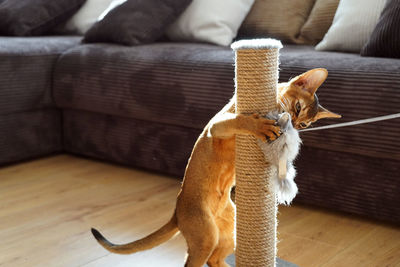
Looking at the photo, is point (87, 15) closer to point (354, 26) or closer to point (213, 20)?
point (213, 20)

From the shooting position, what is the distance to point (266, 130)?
3.38 feet

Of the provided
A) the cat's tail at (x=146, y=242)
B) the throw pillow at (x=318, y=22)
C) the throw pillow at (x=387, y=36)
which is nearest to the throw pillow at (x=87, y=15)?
the throw pillow at (x=318, y=22)

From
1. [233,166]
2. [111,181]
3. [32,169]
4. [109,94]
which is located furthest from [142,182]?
[233,166]

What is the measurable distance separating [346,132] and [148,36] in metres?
1.13

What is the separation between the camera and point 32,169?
7.54 feet

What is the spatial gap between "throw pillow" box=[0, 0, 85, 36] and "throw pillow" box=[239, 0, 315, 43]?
3.53 feet

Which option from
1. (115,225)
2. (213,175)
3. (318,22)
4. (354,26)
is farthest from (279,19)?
(213,175)

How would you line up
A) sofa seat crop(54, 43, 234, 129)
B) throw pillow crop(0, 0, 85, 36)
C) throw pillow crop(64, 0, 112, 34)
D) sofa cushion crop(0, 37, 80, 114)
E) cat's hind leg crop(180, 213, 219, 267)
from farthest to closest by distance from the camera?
throw pillow crop(64, 0, 112, 34) → throw pillow crop(0, 0, 85, 36) → sofa cushion crop(0, 37, 80, 114) → sofa seat crop(54, 43, 234, 129) → cat's hind leg crop(180, 213, 219, 267)

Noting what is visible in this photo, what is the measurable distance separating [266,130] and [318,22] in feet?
4.62

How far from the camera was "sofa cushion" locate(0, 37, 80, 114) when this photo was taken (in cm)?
222

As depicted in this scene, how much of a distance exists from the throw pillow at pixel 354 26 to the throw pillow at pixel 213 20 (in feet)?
1.62

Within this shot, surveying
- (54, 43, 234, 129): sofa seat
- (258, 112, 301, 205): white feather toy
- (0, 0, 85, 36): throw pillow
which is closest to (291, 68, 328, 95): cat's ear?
(258, 112, 301, 205): white feather toy

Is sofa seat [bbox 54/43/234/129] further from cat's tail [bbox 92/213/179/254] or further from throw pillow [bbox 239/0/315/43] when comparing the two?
cat's tail [bbox 92/213/179/254]

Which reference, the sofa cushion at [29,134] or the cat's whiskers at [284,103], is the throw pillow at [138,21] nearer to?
the sofa cushion at [29,134]
